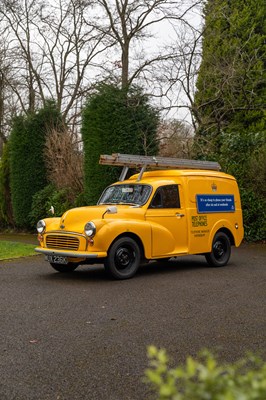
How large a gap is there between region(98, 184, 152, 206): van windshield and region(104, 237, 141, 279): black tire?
1.07 meters

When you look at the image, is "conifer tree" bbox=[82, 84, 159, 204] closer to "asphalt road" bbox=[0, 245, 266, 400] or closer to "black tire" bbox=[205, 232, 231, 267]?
"black tire" bbox=[205, 232, 231, 267]

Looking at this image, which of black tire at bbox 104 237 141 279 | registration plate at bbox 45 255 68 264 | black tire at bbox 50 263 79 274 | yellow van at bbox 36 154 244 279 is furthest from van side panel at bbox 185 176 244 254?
registration plate at bbox 45 255 68 264

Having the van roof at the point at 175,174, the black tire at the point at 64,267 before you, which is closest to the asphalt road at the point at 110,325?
the black tire at the point at 64,267

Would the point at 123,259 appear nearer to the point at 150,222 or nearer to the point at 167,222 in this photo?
the point at 150,222

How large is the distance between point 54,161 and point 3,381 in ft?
51.7

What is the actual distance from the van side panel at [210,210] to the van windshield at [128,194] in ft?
3.04

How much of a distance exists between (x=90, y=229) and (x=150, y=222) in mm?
1345

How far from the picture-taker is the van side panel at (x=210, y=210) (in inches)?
368

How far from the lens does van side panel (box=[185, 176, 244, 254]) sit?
368 inches

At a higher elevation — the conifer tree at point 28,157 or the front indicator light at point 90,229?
the conifer tree at point 28,157

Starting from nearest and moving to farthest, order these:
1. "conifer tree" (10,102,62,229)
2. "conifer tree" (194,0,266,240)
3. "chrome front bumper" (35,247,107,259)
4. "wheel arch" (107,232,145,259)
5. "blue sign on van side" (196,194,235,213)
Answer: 1. "chrome front bumper" (35,247,107,259)
2. "wheel arch" (107,232,145,259)
3. "blue sign on van side" (196,194,235,213)
4. "conifer tree" (194,0,266,240)
5. "conifer tree" (10,102,62,229)

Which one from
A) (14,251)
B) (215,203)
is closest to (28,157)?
(14,251)

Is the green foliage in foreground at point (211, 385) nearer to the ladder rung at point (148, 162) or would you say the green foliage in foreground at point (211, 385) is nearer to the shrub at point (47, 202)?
the ladder rung at point (148, 162)

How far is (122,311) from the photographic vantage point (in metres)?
5.94
